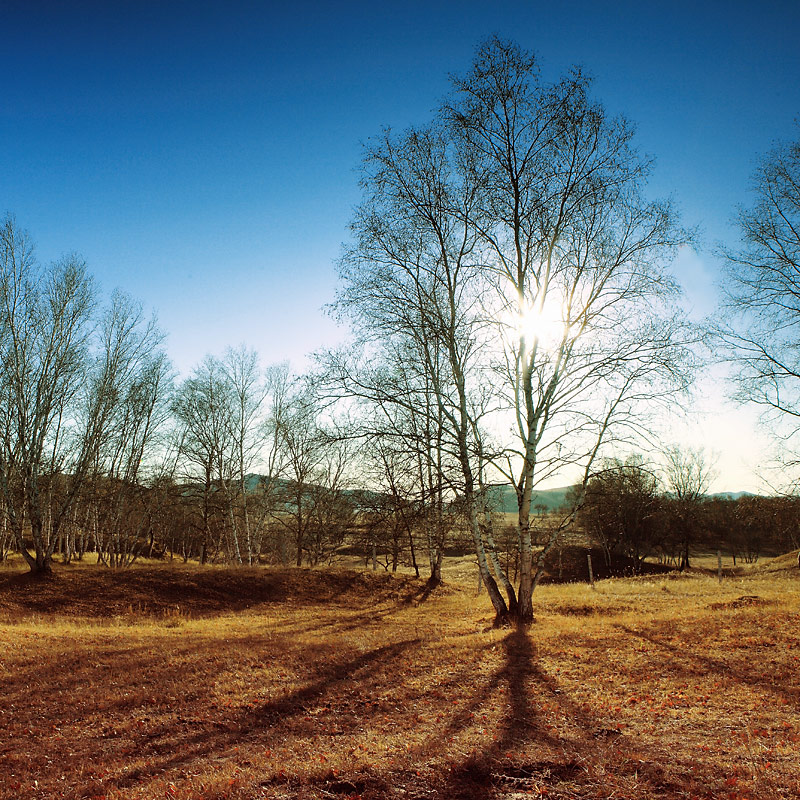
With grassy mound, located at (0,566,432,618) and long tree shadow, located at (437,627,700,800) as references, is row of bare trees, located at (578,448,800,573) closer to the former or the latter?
grassy mound, located at (0,566,432,618)

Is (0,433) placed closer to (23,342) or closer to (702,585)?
(23,342)

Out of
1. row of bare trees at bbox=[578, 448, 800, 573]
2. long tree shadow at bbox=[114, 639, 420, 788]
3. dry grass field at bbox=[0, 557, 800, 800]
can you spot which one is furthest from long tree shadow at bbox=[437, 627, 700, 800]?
row of bare trees at bbox=[578, 448, 800, 573]

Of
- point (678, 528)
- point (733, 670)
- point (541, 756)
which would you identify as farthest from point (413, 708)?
point (678, 528)

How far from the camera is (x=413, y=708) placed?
6395mm

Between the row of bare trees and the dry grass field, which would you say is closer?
the dry grass field

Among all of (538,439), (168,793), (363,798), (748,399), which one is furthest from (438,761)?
(748,399)

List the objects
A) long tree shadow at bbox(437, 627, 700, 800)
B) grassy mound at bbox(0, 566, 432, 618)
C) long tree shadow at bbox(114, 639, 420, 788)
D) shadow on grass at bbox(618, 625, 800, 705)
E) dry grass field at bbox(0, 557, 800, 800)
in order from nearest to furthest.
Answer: long tree shadow at bbox(437, 627, 700, 800), dry grass field at bbox(0, 557, 800, 800), long tree shadow at bbox(114, 639, 420, 788), shadow on grass at bbox(618, 625, 800, 705), grassy mound at bbox(0, 566, 432, 618)

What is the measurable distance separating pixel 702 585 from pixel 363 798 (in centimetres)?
2295

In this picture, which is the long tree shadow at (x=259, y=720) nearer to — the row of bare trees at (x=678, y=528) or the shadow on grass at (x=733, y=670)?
the shadow on grass at (x=733, y=670)

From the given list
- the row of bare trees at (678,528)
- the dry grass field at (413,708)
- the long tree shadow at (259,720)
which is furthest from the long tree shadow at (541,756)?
the row of bare trees at (678,528)

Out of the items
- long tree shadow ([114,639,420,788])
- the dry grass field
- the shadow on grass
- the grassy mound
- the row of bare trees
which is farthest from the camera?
the row of bare trees

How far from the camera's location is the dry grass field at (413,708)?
4324mm

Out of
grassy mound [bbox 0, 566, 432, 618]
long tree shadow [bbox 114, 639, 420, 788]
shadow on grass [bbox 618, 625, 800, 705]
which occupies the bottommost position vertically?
grassy mound [bbox 0, 566, 432, 618]

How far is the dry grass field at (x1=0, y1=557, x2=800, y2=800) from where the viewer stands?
14.2ft
